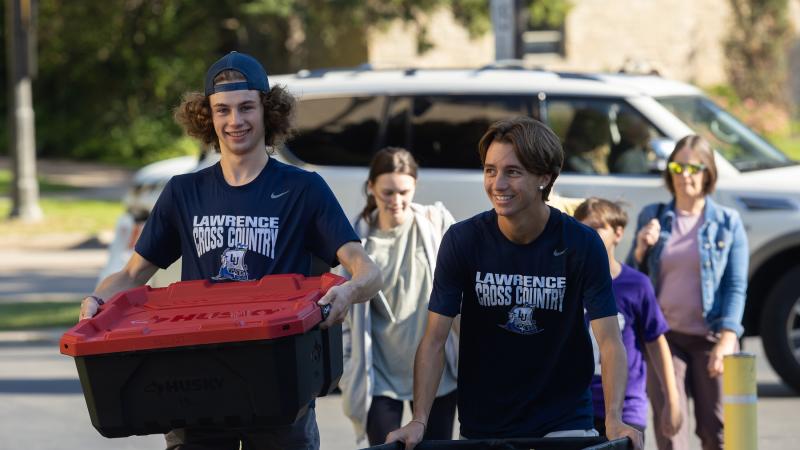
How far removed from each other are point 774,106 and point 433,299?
2787cm

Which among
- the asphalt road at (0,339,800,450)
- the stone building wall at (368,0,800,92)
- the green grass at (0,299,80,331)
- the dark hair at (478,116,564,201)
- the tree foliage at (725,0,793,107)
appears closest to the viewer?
the dark hair at (478,116,564,201)

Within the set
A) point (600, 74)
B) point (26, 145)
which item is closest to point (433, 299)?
point (600, 74)

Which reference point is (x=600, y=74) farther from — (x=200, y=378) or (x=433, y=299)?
(x=200, y=378)

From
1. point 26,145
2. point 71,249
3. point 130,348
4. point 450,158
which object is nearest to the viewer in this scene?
point 130,348

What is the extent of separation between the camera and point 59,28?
99.1ft

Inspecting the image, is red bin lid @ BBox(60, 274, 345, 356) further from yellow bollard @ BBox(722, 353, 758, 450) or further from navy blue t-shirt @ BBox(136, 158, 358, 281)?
yellow bollard @ BBox(722, 353, 758, 450)

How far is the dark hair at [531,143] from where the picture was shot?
13.0 ft

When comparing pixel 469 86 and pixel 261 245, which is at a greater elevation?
pixel 469 86

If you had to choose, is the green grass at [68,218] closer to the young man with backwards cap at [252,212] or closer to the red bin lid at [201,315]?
the young man with backwards cap at [252,212]

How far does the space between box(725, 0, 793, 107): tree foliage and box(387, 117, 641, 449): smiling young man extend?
1095 inches

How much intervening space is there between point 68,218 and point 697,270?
15.1 m

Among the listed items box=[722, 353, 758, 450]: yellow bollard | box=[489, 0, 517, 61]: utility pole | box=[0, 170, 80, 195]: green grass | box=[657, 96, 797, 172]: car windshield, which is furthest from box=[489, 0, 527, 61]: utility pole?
box=[0, 170, 80, 195]: green grass

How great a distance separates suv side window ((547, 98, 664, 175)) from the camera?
9.18 metres

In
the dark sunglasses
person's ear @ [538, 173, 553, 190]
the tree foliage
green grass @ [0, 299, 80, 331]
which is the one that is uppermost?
the tree foliage
